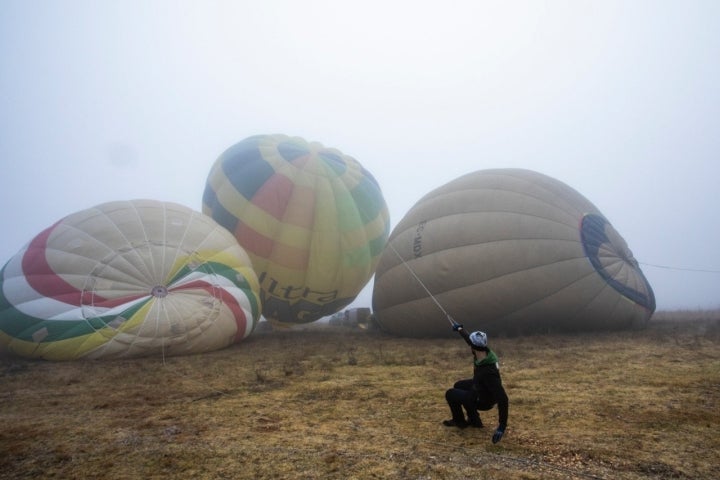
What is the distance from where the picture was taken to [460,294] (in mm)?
8664

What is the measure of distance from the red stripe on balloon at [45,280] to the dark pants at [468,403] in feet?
21.7

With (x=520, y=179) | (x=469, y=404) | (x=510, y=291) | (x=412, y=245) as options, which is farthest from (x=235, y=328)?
(x=520, y=179)

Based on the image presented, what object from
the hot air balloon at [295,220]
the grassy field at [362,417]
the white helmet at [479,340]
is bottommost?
the grassy field at [362,417]

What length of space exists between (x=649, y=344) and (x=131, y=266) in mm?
9154

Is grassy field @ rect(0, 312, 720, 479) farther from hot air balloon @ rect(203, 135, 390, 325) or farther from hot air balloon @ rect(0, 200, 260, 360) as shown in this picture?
hot air balloon @ rect(203, 135, 390, 325)

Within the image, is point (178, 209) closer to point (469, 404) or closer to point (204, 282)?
point (204, 282)

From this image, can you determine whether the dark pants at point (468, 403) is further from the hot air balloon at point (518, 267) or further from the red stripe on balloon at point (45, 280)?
the red stripe on balloon at point (45, 280)

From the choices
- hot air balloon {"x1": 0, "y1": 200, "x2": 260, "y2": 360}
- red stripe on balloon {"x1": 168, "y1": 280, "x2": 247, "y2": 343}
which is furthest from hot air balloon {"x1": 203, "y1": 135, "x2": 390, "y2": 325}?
red stripe on balloon {"x1": 168, "y1": 280, "x2": 247, "y2": 343}

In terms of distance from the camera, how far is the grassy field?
2.90 metres

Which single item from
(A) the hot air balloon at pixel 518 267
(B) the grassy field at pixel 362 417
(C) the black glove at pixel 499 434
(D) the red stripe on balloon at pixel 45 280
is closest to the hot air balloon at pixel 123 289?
(D) the red stripe on balloon at pixel 45 280

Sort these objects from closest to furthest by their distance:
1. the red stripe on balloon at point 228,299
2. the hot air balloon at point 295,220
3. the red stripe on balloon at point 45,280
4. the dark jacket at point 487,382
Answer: the dark jacket at point 487,382 → the red stripe on balloon at point 45,280 → the red stripe on balloon at point 228,299 → the hot air balloon at point 295,220

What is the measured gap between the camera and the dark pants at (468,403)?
11.8 feet

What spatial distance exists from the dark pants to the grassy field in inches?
5.0

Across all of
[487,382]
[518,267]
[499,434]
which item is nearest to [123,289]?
[487,382]
